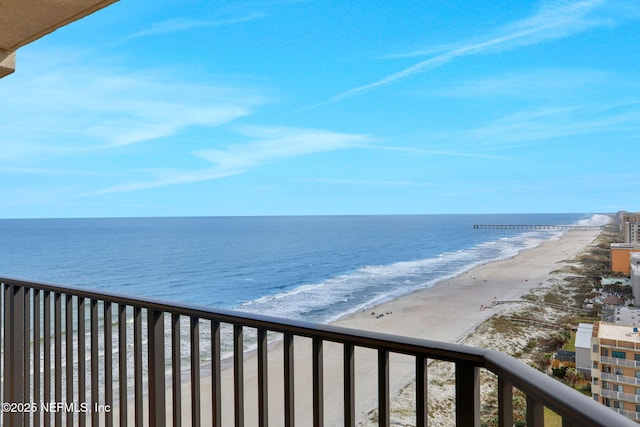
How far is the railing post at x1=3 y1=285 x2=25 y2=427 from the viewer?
2119 mm

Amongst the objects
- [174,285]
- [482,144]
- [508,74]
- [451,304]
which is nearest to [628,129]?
[508,74]

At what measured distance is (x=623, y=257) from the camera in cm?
864

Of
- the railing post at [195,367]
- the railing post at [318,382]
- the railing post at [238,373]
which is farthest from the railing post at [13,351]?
the railing post at [318,382]

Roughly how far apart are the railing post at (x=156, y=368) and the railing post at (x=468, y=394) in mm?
1019

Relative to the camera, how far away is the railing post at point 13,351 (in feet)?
6.95

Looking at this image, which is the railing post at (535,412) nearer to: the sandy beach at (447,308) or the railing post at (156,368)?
the railing post at (156,368)

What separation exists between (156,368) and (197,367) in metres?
0.22

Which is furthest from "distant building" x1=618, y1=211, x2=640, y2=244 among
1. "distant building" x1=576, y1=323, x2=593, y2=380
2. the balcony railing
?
the balcony railing

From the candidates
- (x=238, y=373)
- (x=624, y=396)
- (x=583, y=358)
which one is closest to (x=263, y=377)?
(x=238, y=373)

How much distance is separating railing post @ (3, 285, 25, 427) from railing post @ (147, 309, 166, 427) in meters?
0.96

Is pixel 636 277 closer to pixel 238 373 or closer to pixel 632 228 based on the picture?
pixel 632 228

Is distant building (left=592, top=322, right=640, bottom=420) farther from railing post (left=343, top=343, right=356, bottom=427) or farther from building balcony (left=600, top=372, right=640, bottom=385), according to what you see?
railing post (left=343, top=343, right=356, bottom=427)

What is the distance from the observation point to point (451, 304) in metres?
16.5

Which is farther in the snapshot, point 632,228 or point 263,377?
point 632,228
